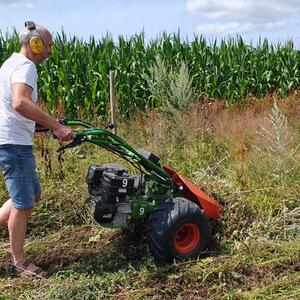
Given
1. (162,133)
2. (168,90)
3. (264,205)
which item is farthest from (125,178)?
(168,90)

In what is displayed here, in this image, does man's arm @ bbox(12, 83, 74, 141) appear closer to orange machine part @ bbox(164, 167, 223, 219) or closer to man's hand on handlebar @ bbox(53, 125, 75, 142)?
man's hand on handlebar @ bbox(53, 125, 75, 142)

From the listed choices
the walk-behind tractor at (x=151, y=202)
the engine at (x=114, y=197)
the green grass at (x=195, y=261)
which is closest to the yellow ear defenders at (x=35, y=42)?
the walk-behind tractor at (x=151, y=202)

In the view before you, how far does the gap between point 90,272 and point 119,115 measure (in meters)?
6.07

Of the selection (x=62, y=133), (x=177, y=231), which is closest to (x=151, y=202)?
(x=177, y=231)

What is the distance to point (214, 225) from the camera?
4.80m

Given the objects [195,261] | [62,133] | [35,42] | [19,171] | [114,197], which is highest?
[35,42]

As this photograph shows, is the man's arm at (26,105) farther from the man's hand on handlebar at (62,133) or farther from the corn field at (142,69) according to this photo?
the corn field at (142,69)

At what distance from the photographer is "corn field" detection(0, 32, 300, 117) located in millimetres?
10492

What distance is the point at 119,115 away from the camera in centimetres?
1005

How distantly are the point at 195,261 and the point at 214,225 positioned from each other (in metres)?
0.63

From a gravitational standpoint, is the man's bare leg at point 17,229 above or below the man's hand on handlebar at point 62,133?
below

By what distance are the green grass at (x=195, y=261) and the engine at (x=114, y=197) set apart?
0.40 m

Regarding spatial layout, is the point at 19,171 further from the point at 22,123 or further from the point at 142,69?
the point at 142,69

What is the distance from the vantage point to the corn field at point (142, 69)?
34.4ft
